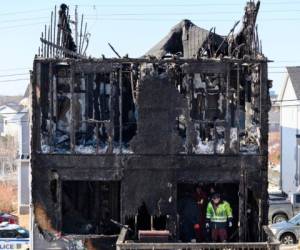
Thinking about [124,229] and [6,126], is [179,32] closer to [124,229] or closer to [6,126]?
[124,229]

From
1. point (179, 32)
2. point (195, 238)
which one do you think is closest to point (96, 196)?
point (195, 238)

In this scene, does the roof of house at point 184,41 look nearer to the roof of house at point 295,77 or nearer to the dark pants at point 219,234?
the dark pants at point 219,234

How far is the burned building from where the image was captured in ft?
34.8

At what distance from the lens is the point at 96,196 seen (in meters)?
11.3

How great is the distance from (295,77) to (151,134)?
28436 mm

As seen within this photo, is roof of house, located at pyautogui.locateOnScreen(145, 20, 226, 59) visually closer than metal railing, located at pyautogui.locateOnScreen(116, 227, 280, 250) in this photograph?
No

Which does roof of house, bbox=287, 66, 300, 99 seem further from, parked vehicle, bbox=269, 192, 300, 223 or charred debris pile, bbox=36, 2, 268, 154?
charred debris pile, bbox=36, 2, 268, 154

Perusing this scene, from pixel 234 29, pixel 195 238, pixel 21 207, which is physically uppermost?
pixel 234 29

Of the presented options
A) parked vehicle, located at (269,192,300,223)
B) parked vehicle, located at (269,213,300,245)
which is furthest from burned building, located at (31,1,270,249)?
parked vehicle, located at (269,192,300,223)

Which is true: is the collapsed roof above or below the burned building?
above

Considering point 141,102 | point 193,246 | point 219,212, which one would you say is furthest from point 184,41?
point 193,246

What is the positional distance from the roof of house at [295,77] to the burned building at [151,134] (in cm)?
2605

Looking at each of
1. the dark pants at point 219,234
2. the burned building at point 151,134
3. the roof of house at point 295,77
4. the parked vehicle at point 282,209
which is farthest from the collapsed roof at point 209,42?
the roof of house at point 295,77

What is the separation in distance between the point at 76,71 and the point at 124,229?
2.65 metres
